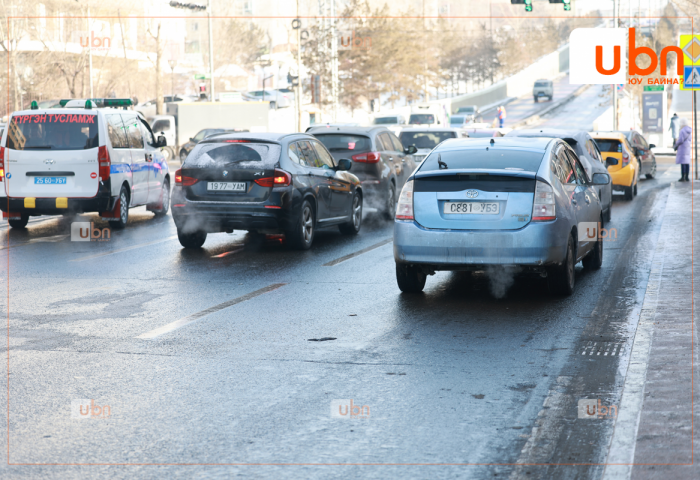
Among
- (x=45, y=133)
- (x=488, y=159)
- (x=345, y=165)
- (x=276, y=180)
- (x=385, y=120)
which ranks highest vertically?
(x=385, y=120)

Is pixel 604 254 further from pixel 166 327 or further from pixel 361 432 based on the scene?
pixel 361 432

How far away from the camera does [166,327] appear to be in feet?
25.0

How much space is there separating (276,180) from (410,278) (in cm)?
355

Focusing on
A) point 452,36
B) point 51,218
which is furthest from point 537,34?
point 51,218

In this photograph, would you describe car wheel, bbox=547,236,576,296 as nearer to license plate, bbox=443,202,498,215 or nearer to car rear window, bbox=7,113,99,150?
license plate, bbox=443,202,498,215

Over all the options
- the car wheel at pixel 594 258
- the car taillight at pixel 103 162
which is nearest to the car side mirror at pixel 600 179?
the car wheel at pixel 594 258

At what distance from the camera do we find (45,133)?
1448cm

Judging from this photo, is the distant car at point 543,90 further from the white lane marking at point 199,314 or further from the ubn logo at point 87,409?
the ubn logo at point 87,409

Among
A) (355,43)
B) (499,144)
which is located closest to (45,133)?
(499,144)

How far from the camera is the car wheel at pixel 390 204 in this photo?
17219 millimetres

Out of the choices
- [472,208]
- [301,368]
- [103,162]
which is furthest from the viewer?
[103,162]

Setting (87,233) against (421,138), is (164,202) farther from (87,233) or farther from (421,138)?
(421,138)

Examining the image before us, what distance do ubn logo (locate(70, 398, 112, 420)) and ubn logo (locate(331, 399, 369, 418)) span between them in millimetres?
1238

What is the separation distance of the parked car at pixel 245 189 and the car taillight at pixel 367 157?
402 cm
